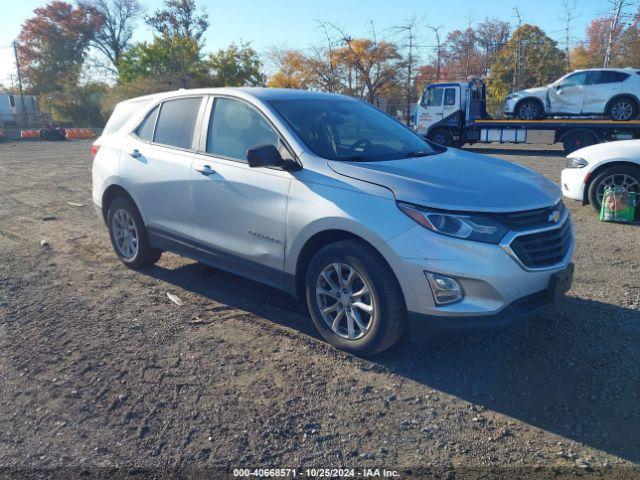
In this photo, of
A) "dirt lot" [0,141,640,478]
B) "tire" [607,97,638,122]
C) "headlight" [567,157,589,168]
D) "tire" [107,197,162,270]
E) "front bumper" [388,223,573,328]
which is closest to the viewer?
"dirt lot" [0,141,640,478]

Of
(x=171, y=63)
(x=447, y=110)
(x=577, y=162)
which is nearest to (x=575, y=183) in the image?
(x=577, y=162)

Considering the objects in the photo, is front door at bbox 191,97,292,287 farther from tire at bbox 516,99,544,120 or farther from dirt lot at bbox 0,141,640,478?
tire at bbox 516,99,544,120

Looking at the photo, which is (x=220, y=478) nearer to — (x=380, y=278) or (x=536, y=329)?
(x=380, y=278)

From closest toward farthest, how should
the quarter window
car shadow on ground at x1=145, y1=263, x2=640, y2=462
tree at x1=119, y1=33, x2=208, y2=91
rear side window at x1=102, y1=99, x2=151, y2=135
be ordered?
1. car shadow on ground at x1=145, y1=263, x2=640, y2=462
2. the quarter window
3. rear side window at x1=102, y1=99, x2=151, y2=135
4. tree at x1=119, y1=33, x2=208, y2=91

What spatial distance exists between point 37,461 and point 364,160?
281 cm

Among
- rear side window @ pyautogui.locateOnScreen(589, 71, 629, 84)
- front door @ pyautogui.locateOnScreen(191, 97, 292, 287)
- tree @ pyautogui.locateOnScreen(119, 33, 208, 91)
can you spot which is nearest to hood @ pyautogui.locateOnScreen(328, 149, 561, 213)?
front door @ pyautogui.locateOnScreen(191, 97, 292, 287)

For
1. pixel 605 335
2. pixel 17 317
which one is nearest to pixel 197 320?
pixel 17 317

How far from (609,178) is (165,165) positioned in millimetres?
6038

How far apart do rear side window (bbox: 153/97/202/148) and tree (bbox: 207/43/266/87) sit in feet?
129

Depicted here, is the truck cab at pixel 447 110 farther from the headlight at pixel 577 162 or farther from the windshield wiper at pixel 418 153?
the windshield wiper at pixel 418 153

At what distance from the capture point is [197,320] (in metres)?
4.67

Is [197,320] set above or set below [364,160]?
below

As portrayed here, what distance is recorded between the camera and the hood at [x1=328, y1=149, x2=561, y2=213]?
11.6 feet

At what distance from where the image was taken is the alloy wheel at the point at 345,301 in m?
3.78
